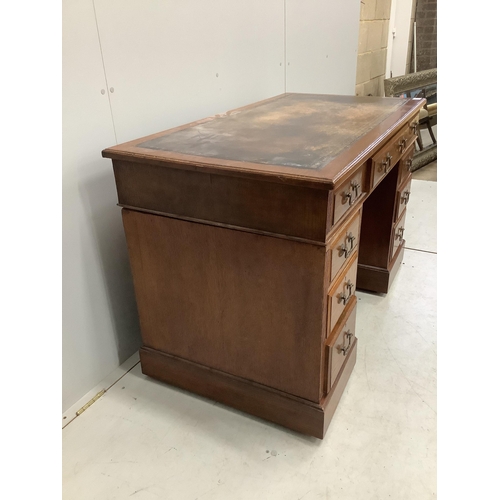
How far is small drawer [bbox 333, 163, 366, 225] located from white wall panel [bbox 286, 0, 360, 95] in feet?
4.22

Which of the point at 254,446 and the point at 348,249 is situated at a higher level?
the point at 348,249

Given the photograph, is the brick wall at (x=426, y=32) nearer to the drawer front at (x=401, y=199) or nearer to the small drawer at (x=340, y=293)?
the drawer front at (x=401, y=199)

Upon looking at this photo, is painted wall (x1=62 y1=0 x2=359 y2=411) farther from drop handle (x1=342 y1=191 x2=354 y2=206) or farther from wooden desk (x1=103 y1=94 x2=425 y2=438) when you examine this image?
drop handle (x1=342 y1=191 x2=354 y2=206)

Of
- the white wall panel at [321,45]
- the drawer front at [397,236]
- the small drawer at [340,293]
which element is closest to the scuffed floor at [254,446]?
the small drawer at [340,293]

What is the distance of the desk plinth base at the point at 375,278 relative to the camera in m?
1.93

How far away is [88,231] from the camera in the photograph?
4.39ft

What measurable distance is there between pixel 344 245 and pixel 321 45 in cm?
183

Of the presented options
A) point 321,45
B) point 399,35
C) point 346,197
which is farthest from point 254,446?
point 399,35

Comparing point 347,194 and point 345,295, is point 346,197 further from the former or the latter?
point 345,295

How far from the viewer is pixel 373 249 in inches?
75.7

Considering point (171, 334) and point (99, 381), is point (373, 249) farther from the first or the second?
point (99, 381)

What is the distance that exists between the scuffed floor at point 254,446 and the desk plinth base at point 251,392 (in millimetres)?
36

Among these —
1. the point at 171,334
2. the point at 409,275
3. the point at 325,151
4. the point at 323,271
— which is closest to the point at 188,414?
the point at 171,334

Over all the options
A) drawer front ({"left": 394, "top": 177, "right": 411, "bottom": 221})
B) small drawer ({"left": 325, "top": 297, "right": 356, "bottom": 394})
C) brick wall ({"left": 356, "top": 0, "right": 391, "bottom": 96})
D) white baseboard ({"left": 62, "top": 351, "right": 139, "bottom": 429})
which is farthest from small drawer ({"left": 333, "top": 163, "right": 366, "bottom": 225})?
brick wall ({"left": 356, "top": 0, "right": 391, "bottom": 96})
